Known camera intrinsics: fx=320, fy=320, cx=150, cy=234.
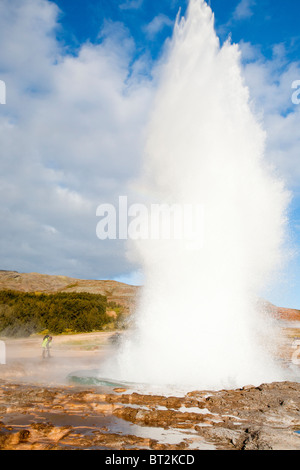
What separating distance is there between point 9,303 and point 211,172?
2146 centimetres

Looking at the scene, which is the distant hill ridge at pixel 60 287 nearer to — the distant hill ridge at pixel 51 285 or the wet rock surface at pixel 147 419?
the distant hill ridge at pixel 51 285

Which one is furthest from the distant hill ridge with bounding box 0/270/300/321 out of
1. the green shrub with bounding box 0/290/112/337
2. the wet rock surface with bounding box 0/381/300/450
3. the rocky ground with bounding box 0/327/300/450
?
the wet rock surface with bounding box 0/381/300/450

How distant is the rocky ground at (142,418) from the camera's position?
5566mm

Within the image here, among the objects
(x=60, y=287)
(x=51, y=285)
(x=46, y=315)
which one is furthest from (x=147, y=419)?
(x=51, y=285)

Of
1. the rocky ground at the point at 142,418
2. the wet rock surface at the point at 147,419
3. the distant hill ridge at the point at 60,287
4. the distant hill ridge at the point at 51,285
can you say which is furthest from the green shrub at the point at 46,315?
the distant hill ridge at the point at 51,285

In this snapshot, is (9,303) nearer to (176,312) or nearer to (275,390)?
(176,312)

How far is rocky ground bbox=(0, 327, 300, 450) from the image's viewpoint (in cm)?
557

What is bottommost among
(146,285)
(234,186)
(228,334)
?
(228,334)

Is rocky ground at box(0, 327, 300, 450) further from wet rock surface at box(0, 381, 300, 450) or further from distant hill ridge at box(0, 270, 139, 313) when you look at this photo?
distant hill ridge at box(0, 270, 139, 313)

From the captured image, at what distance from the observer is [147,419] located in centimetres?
695

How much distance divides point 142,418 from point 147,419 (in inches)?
4.4

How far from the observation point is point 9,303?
27.9 meters
